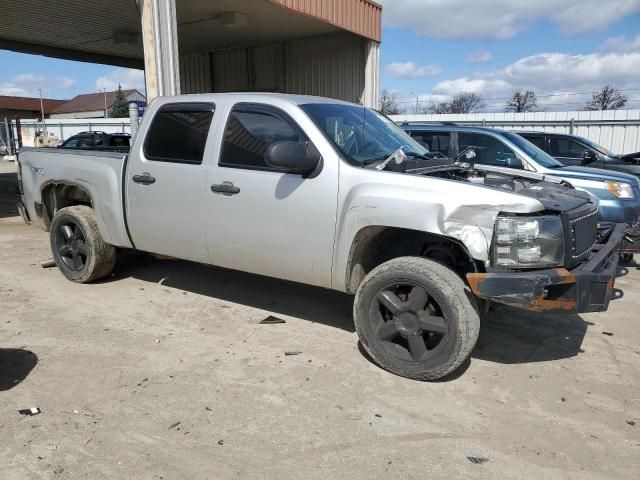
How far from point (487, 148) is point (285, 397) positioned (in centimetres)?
578

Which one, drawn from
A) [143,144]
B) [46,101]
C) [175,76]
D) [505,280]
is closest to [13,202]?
[175,76]

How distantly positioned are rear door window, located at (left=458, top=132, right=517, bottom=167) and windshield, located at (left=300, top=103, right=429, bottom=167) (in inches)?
131

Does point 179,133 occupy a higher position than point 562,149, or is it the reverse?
point 179,133

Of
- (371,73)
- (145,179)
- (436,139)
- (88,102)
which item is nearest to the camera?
(145,179)

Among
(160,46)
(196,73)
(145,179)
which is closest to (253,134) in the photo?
(145,179)

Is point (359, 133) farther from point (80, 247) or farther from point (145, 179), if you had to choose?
point (80, 247)

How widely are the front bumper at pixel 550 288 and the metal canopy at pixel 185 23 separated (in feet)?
27.6

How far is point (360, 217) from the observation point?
3811mm

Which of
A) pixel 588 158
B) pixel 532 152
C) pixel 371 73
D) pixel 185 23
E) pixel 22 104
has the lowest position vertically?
pixel 588 158

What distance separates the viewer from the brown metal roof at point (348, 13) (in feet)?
35.4

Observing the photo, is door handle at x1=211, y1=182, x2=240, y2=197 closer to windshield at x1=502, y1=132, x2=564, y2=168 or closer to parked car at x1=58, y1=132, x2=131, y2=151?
windshield at x1=502, y1=132, x2=564, y2=168

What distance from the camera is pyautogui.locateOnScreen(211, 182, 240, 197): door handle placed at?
4.38 m

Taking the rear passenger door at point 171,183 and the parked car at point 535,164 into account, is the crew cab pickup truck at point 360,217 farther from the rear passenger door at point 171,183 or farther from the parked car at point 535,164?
the parked car at point 535,164

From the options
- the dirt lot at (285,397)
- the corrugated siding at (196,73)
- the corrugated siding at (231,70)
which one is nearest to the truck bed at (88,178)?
the dirt lot at (285,397)
